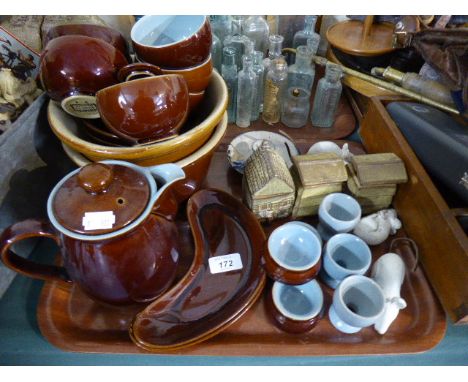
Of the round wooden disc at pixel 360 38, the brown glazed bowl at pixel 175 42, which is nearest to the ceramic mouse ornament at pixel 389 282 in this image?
the brown glazed bowl at pixel 175 42

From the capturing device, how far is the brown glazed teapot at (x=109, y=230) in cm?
36

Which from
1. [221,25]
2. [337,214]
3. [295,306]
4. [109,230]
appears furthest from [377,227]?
[221,25]

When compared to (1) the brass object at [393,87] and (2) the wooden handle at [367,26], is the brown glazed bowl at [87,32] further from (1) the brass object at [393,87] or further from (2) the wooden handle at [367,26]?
(2) the wooden handle at [367,26]

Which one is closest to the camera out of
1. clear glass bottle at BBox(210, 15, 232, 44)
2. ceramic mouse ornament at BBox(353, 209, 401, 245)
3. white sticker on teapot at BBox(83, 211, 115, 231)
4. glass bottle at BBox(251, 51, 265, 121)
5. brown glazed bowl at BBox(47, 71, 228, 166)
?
white sticker on teapot at BBox(83, 211, 115, 231)

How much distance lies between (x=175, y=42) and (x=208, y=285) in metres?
0.35

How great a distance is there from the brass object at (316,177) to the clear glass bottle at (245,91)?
256 mm

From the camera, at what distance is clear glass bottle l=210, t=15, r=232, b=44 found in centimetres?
88

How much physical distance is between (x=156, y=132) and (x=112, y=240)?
16cm

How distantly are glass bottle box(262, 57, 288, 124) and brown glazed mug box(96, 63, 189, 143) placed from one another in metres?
0.35

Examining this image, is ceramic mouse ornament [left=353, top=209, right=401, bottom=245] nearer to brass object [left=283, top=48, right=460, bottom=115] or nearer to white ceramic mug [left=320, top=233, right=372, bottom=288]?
white ceramic mug [left=320, top=233, right=372, bottom=288]

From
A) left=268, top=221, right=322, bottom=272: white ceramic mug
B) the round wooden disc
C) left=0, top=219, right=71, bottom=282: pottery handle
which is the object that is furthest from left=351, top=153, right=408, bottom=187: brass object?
left=0, top=219, right=71, bottom=282: pottery handle

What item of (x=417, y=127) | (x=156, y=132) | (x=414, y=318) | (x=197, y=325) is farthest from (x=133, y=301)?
(x=417, y=127)

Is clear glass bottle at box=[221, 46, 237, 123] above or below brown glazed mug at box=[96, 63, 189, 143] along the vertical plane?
below

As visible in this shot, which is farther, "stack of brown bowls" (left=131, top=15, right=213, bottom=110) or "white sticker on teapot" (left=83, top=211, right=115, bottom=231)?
"stack of brown bowls" (left=131, top=15, right=213, bottom=110)
